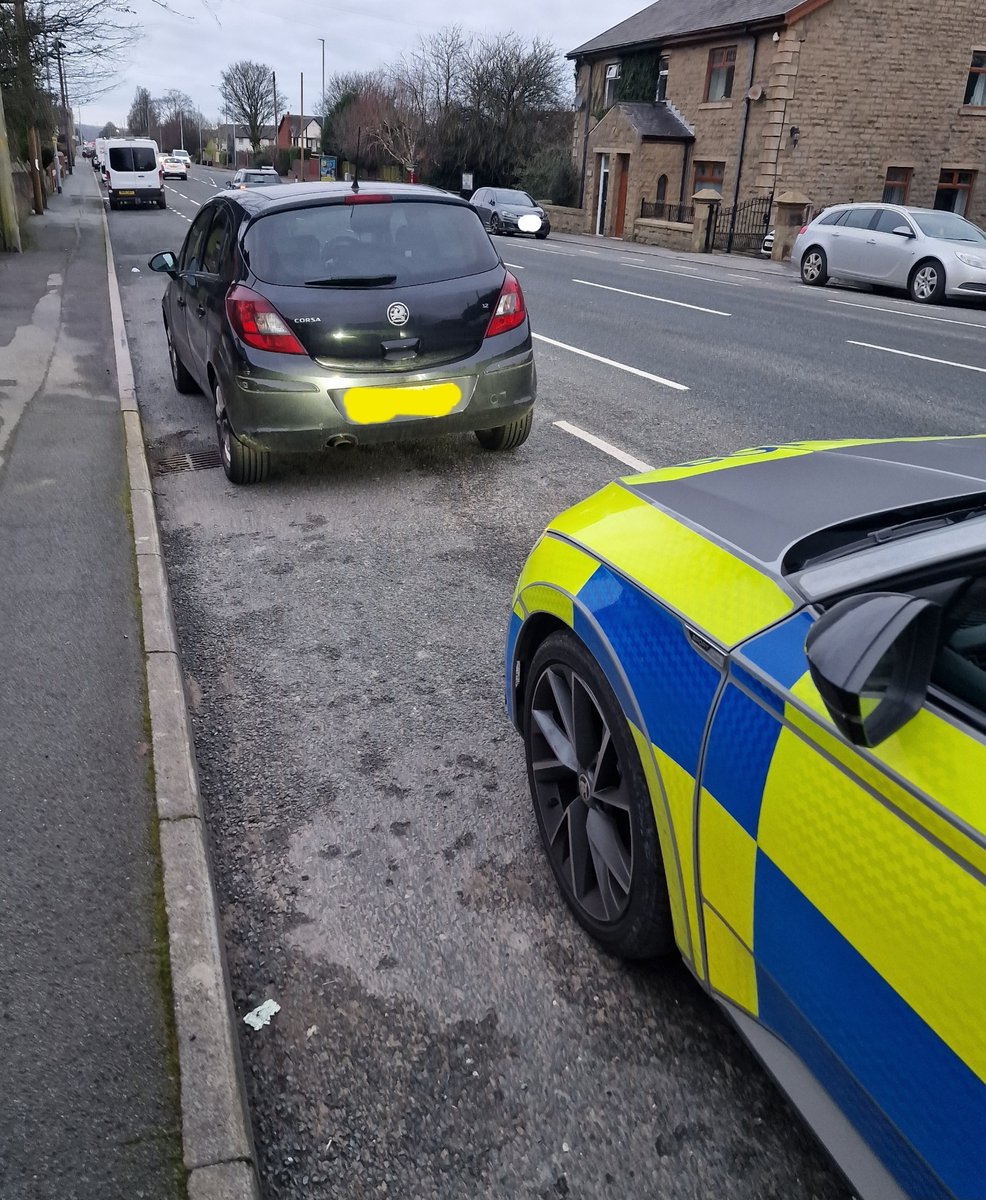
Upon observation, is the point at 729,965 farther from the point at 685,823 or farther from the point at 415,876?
the point at 415,876

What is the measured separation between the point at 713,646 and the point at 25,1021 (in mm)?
1779

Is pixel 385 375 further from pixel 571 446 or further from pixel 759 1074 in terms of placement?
pixel 759 1074

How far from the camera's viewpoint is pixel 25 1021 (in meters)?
2.35

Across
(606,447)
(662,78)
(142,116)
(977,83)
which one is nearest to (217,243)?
(606,447)

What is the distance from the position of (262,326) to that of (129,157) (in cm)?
3867

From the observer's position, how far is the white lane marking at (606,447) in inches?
261

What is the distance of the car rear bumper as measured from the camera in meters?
5.50

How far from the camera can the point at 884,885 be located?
1497mm

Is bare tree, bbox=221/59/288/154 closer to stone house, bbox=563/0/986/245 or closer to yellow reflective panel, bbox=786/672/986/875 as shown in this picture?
stone house, bbox=563/0/986/245

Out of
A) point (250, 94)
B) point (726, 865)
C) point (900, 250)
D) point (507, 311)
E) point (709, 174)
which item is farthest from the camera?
point (250, 94)

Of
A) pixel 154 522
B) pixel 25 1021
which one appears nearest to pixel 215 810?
pixel 25 1021

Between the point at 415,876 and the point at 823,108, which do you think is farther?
the point at 823,108

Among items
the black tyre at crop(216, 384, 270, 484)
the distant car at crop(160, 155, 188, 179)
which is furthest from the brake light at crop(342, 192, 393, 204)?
the distant car at crop(160, 155, 188, 179)

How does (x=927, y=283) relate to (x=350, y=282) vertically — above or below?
below
